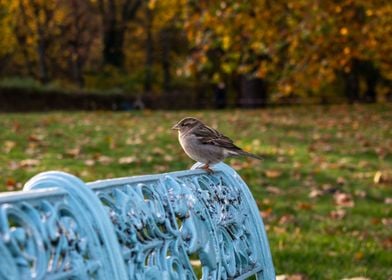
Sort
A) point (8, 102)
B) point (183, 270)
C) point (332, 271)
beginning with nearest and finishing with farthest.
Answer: point (183, 270), point (332, 271), point (8, 102)

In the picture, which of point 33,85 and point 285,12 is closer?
point 285,12

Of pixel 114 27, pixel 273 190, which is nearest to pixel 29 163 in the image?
pixel 273 190

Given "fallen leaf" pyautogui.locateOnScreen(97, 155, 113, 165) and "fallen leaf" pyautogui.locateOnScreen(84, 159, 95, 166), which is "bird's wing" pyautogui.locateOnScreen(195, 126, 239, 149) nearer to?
"fallen leaf" pyautogui.locateOnScreen(84, 159, 95, 166)

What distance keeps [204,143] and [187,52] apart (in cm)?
3701

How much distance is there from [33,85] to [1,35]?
1304 cm

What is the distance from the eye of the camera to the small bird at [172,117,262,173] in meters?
4.45

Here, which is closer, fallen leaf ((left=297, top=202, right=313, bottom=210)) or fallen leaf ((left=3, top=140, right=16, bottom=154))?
fallen leaf ((left=297, top=202, right=313, bottom=210))

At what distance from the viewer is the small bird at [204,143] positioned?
445 centimetres

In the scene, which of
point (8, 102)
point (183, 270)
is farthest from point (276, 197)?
point (8, 102)

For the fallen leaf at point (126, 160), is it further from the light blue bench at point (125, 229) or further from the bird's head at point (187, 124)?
the light blue bench at point (125, 229)

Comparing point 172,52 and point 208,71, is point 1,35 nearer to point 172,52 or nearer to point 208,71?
point 172,52

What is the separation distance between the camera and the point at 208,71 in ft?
112

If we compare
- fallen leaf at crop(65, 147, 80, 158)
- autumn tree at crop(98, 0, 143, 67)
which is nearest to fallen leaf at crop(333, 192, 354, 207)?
fallen leaf at crop(65, 147, 80, 158)

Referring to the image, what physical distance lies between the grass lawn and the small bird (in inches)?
57.1
